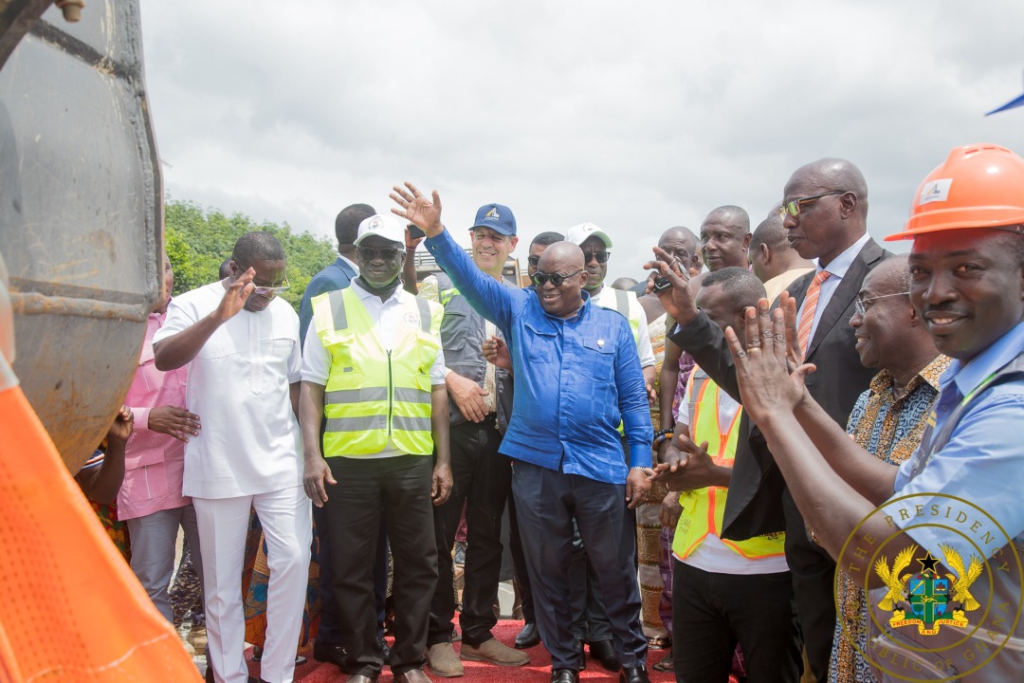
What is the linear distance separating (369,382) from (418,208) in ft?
3.14

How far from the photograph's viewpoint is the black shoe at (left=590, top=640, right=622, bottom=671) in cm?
480

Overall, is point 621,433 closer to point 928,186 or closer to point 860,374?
point 860,374

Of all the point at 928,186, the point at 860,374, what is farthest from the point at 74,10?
the point at 860,374

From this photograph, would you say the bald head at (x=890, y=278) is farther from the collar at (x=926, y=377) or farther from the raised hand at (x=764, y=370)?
the raised hand at (x=764, y=370)

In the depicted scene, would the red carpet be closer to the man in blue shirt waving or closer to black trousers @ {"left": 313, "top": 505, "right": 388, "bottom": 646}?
black trousers @ {"left": 313, "top": 505, "right": 388, "bottom": 646}

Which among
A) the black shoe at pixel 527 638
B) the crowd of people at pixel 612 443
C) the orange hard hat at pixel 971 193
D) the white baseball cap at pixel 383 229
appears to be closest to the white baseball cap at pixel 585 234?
the crowd of people at pixel 612 443

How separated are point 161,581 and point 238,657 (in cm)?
55

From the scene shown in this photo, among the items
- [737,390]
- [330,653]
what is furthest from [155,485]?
[737,390]

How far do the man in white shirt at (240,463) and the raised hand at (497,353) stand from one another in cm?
115

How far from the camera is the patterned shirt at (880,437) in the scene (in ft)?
7.89

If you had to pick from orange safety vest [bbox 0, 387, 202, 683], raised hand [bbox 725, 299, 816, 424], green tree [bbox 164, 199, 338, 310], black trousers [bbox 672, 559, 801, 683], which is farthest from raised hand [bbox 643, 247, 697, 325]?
green tree [bbox 164, 199, 338, 310]

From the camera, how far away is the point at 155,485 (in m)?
4.27

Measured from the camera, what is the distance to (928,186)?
1900 millimetres

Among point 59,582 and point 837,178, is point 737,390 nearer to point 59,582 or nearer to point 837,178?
point 837,178
